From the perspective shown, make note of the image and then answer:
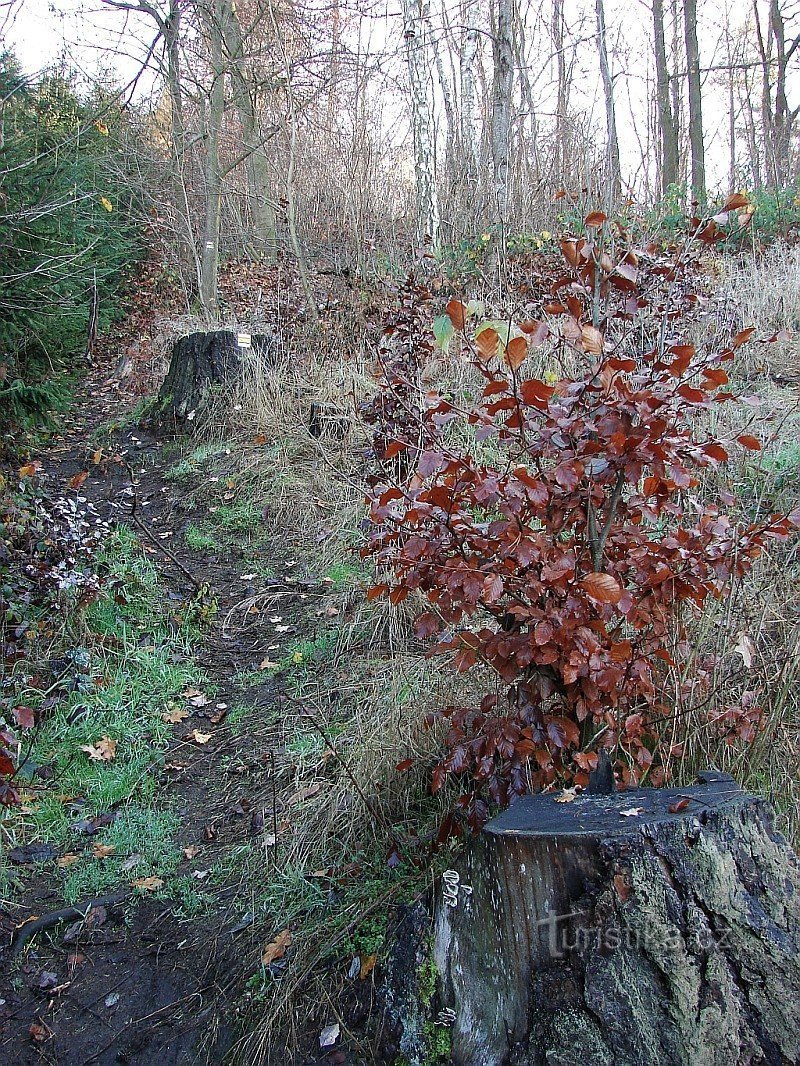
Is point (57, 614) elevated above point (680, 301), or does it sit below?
below

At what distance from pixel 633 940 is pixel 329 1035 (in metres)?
1.03

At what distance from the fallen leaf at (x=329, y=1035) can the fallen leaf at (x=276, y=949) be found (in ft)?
1.24

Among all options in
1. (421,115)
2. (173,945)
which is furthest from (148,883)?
(421,115)

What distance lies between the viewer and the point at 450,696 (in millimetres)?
3117

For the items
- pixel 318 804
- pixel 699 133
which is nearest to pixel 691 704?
pixel 318 804

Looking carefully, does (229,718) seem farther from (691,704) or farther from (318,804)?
(691,704)

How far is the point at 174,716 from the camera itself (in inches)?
167

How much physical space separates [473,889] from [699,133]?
1676cm

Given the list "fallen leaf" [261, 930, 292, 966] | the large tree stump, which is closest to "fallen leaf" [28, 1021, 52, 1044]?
"fallen leaf" [261, 930, 292, 966]

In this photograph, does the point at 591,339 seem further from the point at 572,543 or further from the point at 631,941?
the point at 631,941

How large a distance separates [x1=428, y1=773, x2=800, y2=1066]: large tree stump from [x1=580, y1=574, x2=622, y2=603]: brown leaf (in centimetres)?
51

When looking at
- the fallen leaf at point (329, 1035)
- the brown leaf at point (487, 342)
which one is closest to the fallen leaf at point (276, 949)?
the fallen leaf at point (329, 1035)

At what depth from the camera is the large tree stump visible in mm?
1689

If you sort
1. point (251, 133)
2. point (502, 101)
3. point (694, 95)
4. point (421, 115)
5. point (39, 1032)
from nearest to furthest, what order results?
point (39, 1032)
point (421, 115)
point (502, 101)
point (251, 133)
point (694, 95)
